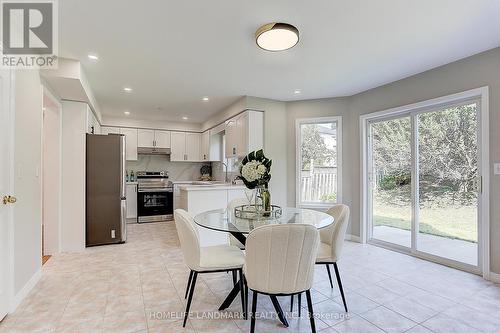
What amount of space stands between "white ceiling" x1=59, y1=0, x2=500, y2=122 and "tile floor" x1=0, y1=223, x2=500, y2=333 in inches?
95.9

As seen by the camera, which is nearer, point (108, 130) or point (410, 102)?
point (410, 102)

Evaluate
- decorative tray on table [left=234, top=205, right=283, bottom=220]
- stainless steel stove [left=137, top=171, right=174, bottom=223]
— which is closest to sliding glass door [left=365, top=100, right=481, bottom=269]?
decorative tray on table [left=234, top=205, right=283, bottom=220]

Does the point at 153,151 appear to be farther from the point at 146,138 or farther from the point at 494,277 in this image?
the point at 494,277

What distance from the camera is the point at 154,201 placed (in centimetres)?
582

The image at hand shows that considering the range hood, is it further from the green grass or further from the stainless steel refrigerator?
the green grass

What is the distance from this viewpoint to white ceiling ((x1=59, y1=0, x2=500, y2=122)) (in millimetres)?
1994

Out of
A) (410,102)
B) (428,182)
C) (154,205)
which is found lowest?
(154,205)

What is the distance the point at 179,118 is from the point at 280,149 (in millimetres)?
2901

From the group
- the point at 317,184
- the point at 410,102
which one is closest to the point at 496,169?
the point at 410,102

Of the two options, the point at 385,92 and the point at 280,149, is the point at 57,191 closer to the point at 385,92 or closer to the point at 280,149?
the point at 280,149

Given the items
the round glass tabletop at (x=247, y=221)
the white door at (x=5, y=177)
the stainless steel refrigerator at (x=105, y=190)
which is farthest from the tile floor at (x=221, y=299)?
the round glass tabletop at (x=247, y=221)

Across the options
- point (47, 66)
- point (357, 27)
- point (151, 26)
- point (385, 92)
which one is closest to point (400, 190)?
point (385, 92)

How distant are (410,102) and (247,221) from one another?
2897 millimetres

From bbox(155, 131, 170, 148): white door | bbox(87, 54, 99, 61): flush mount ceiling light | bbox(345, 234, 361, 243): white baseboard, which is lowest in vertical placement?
bbox(345, 234, 361, 243): white baseboard
